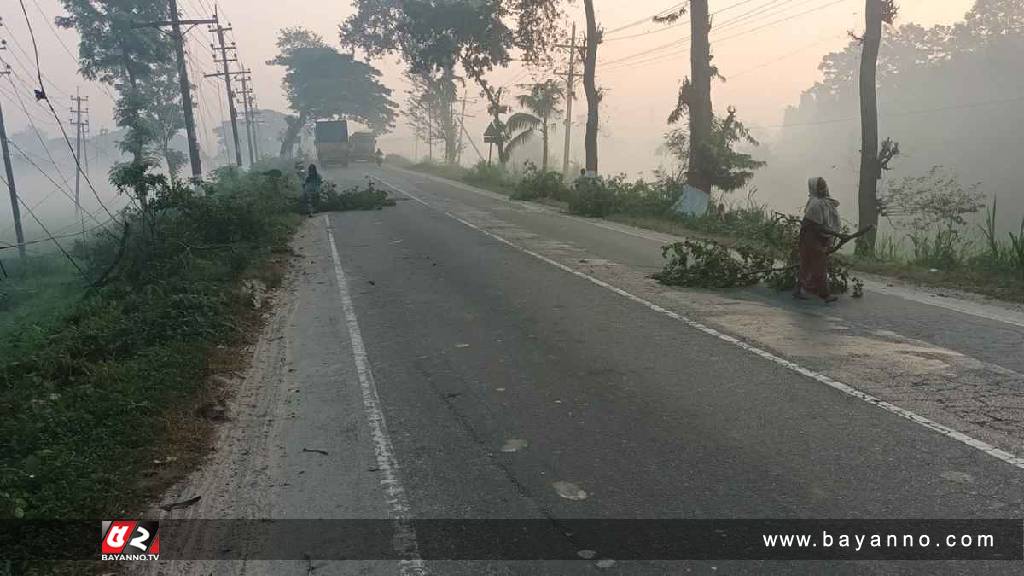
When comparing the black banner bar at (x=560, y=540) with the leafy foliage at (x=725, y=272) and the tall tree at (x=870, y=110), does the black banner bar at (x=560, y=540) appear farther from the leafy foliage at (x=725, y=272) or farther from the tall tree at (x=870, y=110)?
the tall tree at (x=870, y=110)

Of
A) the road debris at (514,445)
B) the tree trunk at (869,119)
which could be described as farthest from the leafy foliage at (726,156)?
the road debris at (514,445)

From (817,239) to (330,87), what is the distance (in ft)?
223

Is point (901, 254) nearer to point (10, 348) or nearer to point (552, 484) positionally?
point (552, 484)

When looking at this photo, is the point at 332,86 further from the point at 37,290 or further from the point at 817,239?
the point at 817,239

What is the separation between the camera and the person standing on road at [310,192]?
75.6 ft

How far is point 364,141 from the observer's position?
203ft

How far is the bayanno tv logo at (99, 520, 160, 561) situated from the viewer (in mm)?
4023

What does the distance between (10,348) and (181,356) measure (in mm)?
3886

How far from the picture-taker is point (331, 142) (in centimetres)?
5366

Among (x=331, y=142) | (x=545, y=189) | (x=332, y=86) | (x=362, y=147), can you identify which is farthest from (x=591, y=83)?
(x=332, y=86)

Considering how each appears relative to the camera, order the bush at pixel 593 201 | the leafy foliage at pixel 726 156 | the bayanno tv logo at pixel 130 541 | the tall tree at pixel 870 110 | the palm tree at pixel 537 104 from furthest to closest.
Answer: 1. the palm tree at pixel 537 104
2. the bush at pixel 593 201
3. the leafy foliage at pixel 726 156
4. the tall tree at pixel 870 110
5. the bayanno tv logo at pixel 130 541

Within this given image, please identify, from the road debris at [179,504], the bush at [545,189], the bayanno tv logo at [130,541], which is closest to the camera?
the bayanno tv logo at [130,541]

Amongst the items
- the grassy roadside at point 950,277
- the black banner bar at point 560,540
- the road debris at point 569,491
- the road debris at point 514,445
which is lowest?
the black banner bar at point 560,540

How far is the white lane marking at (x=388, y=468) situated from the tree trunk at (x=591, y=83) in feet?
71.2
